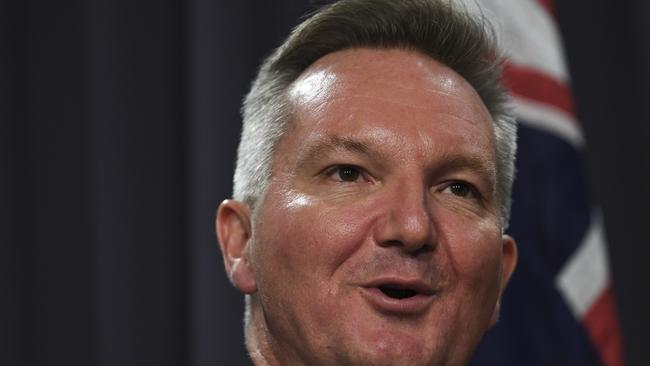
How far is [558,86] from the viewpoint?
2004mm

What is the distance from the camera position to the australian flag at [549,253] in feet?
6.39

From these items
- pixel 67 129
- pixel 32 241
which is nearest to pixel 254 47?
pixel 67 129

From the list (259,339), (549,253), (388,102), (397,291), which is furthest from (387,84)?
(549,253)

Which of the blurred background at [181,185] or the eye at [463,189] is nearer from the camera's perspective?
the eye at [463,189]

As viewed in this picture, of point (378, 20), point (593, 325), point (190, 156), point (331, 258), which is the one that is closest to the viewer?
point (331, 258)

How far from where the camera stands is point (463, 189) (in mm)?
1141

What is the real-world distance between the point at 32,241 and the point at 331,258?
4.10 feet

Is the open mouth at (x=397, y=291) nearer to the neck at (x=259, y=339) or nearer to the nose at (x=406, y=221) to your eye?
the nose at (x=406, y=221)

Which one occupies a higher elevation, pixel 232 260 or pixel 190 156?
pixel 232 260

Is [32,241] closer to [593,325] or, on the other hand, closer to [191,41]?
[191,41]

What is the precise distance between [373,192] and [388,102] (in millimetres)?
111

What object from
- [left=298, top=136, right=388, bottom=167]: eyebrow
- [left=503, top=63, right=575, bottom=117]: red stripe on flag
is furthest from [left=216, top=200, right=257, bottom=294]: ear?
[left=503, top=63, right=575, bottom=117]: red stripe on flag

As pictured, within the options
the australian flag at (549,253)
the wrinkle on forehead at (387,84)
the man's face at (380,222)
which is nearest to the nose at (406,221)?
the man's face at (380,222)

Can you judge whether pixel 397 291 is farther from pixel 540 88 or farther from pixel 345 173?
pixel 540 88
